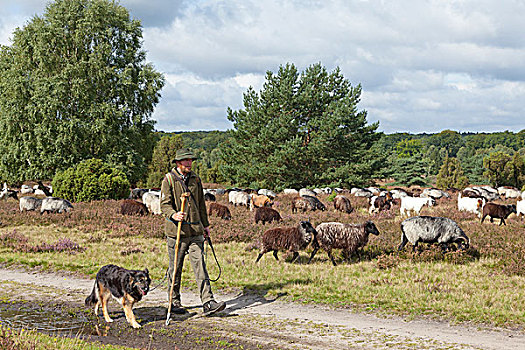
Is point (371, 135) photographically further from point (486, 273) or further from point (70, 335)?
point (70, 335)

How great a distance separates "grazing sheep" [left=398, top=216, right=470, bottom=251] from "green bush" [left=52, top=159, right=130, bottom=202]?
66.6 ft

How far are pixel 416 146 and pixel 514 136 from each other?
46.4 meters

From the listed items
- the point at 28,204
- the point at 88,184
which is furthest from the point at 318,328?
the point at 88,184

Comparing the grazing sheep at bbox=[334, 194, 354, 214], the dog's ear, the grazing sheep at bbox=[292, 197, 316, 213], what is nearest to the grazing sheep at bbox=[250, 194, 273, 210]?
the grazing sheep at bbox=[292, 197, 316, 213]

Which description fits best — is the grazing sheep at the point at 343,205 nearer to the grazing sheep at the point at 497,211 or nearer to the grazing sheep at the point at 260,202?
the grazing sheep at the point at 260,202

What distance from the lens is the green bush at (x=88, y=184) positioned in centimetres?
2777

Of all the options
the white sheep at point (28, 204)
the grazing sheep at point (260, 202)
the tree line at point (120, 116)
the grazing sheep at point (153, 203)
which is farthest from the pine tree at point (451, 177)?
the white sheep at point (28, 204)

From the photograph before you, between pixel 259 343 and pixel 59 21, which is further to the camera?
pixel 59 21

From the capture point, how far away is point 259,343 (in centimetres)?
660

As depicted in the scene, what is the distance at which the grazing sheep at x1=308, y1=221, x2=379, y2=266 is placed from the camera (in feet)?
40.3

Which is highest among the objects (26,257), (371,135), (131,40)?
Answer: (131,40)

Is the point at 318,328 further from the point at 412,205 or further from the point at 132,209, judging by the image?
the point at 412,205

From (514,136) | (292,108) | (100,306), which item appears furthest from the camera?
(514,136)

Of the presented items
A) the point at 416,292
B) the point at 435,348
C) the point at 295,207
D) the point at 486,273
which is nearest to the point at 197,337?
the point at 435,348
